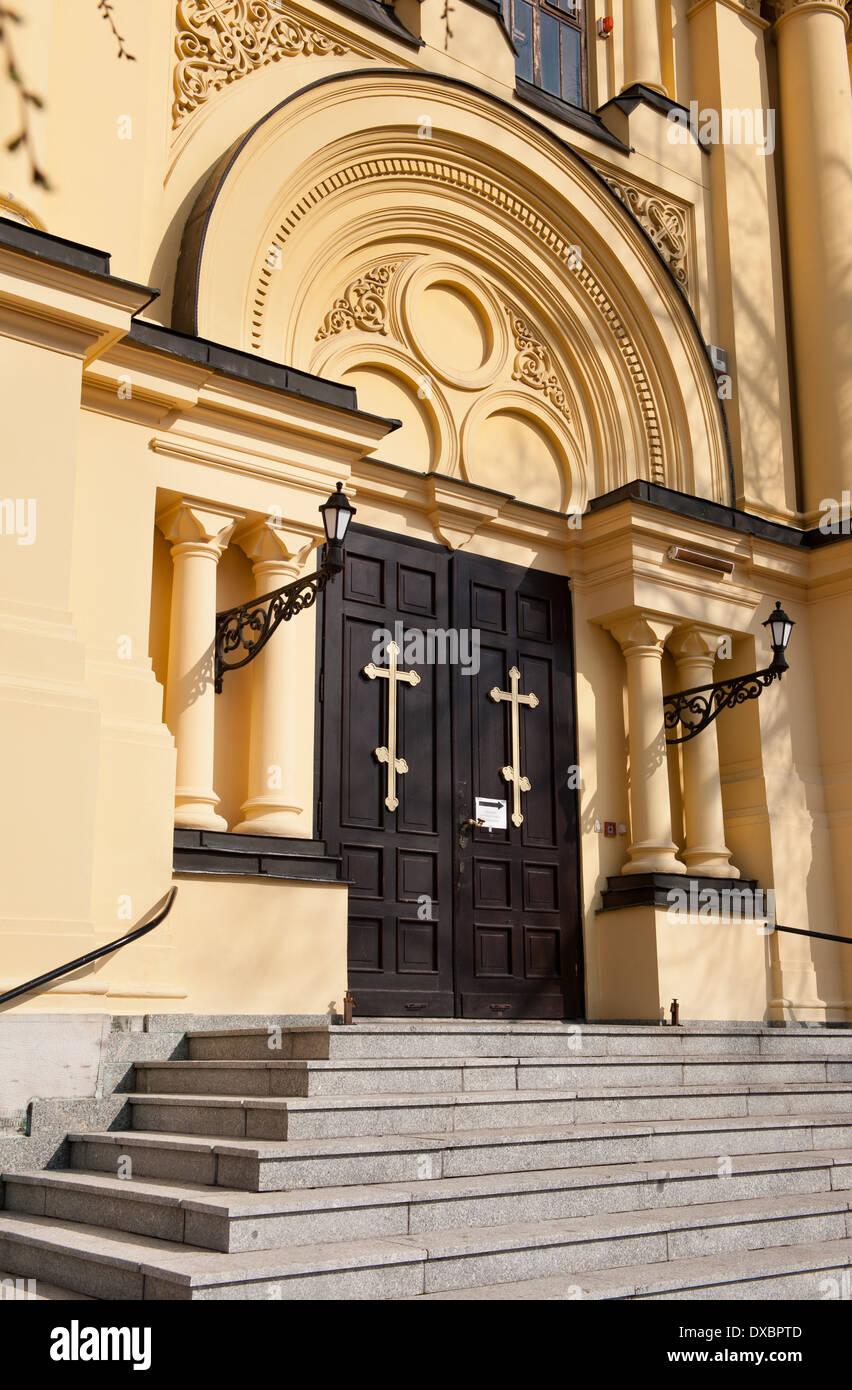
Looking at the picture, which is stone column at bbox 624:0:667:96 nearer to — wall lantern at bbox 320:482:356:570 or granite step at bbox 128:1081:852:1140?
wall lantern at bbox 320:482:356:570

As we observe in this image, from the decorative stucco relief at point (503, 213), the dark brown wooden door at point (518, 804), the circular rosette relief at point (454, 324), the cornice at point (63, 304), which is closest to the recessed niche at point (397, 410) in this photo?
the circular rosette relief at point (454, 324)

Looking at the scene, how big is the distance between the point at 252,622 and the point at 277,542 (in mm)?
579

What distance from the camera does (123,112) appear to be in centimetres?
786

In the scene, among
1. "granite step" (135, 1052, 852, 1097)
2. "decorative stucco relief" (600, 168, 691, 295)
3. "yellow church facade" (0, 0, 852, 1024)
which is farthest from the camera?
"decorative stucco relief" (600, 168, 691, 295)

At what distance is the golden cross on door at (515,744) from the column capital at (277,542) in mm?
2040

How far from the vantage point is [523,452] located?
10461 millimetres

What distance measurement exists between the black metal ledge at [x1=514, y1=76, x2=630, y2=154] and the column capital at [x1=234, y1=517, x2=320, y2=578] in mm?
4593

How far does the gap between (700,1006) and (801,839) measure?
186 centimetres

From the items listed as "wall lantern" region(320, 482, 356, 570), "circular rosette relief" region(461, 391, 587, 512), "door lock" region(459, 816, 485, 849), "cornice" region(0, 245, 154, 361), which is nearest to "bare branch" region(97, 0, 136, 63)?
"cornice" region(0, 245, 154, 361)

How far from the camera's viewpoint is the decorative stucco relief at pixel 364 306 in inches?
→ 375

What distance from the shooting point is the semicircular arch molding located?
8.66 metres

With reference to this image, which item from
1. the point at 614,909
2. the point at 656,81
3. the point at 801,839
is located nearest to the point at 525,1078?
the point at 614,909
